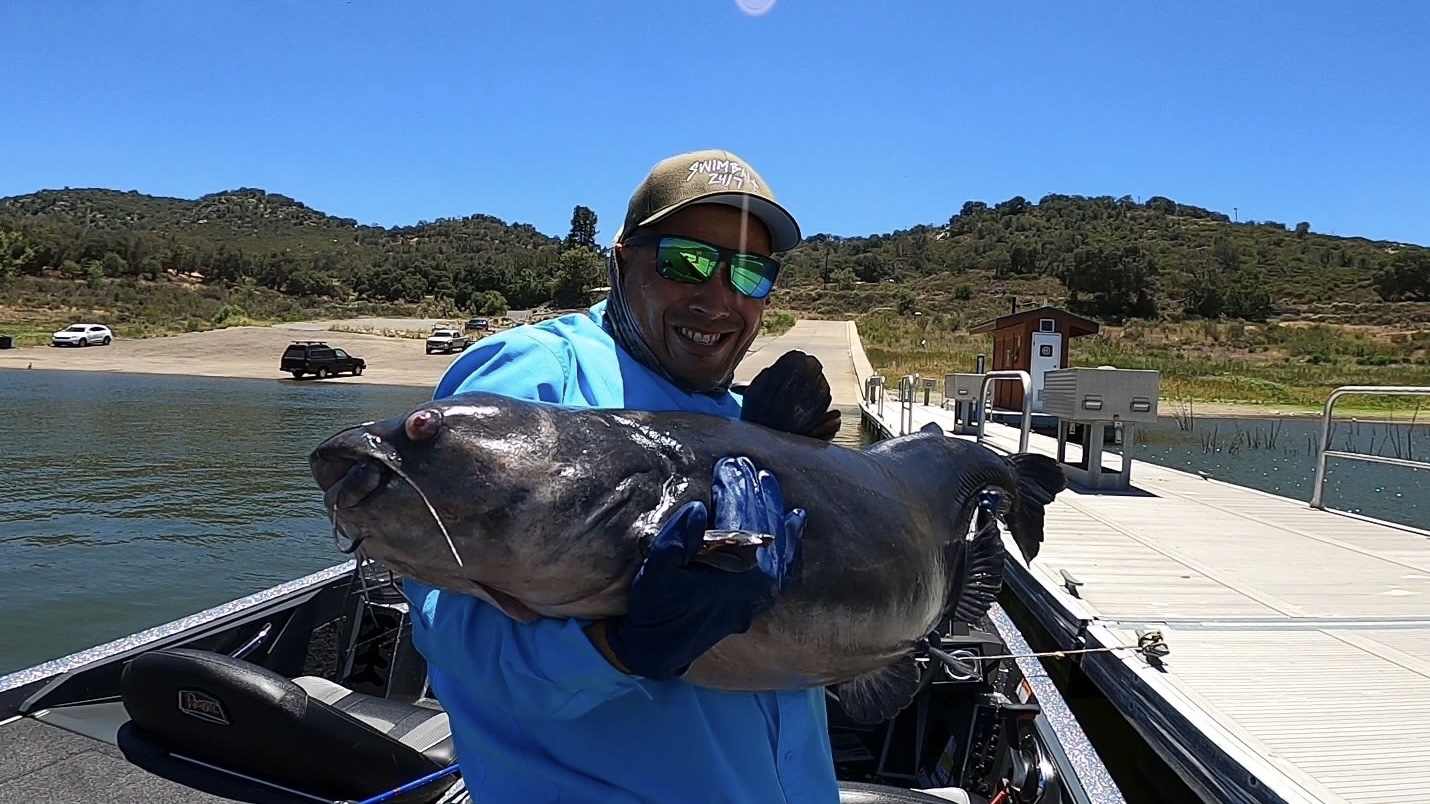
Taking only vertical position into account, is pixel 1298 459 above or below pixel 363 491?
below

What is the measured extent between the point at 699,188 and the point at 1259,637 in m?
6.14

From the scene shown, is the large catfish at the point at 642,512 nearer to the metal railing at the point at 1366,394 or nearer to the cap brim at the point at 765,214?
the cap brim at the point at 765,214

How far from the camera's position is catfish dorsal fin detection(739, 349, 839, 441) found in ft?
6.53

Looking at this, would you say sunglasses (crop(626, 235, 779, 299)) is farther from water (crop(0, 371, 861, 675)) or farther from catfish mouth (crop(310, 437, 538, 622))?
water (crop(0, 371, 861, 675))

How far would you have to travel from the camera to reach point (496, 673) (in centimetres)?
147

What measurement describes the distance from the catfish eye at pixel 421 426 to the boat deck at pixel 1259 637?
421cm

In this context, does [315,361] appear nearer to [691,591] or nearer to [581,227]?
[691,591]

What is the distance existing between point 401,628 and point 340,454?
460 centimetres

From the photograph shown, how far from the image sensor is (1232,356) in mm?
60938

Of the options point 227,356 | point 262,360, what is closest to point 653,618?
point 262,360

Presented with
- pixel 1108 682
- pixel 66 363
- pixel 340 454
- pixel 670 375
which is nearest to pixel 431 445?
pixel 340 454

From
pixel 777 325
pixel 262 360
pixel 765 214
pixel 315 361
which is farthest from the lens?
A: pixel 777 325

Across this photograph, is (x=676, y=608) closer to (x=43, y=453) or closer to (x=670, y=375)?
(x=670, y=375)

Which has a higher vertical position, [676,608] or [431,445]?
[431,445]
